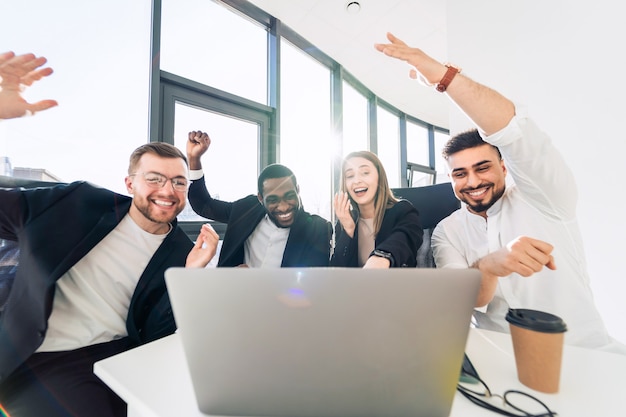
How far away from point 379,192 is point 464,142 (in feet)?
1.64

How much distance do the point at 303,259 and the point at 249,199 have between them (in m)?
0.56

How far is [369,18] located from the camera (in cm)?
252

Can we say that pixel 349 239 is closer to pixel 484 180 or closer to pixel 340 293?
pixel 484 180

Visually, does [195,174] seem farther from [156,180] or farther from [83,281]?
[83,281]

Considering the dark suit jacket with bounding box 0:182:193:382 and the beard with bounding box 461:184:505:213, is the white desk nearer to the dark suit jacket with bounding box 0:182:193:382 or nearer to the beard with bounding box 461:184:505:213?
the dark suit jacket with bounding box 0:182:193:382

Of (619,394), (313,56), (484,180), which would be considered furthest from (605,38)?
(313,56)

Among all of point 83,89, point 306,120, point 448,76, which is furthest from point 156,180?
point 306,120

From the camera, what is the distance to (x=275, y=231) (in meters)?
1.63

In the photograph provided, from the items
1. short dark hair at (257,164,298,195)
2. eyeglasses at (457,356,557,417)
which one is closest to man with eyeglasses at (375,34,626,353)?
eyeglasses at (457,356,557,417)

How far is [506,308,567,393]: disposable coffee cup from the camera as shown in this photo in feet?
1.62

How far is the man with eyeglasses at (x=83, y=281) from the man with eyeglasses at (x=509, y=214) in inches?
41.3

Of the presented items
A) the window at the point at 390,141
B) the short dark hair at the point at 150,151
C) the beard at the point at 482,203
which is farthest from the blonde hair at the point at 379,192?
the window at the point at 390,141

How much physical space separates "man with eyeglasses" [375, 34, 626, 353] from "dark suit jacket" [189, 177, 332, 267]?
630mm

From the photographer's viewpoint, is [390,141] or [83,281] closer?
[83,281]
